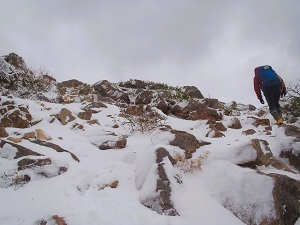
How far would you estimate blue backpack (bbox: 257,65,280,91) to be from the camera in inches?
220

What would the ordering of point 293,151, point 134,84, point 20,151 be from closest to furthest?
point 20,151
point 293,151
point 134,84

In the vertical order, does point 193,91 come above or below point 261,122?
above

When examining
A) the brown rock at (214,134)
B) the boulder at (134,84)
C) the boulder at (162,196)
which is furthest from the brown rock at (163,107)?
the boulder at (134,84)

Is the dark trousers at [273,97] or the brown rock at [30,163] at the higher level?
the dark trousers at [273,97]

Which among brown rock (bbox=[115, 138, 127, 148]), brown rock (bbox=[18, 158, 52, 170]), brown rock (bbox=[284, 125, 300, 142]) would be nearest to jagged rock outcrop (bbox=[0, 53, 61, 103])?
brown rock (bbox=[115, 138, 127, 148])

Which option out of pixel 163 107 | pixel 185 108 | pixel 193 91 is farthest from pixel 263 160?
pixel 193 91

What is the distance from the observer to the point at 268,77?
5629mm

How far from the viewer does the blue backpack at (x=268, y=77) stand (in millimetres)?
5598

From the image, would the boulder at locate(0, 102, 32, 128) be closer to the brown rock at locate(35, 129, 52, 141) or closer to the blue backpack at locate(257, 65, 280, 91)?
the brown rock at locate(35, 129, 52, 141)

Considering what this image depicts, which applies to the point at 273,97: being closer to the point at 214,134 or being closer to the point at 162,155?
the point at 214,134

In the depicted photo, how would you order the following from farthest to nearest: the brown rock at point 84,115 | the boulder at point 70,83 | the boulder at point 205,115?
the boulder at point 70,83 → the boulder at point 205,115 → the brown rock at point 84,115

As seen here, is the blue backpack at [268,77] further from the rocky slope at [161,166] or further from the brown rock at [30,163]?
the brown rock at [30,163]

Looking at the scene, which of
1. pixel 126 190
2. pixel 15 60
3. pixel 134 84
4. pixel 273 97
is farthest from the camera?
pixel 134 84

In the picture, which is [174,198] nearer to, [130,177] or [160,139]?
[130,177]
